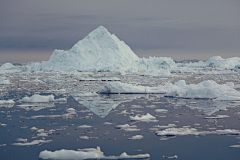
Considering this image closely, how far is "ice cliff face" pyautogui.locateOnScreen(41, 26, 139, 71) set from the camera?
58.3 metres

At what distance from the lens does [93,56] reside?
6316 cm

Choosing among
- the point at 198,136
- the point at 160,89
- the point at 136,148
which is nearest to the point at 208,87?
the point at 160,89

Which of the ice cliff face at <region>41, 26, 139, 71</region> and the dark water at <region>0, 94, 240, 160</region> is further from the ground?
the ice cliff face at <region>41, 26, 139, 71</region>

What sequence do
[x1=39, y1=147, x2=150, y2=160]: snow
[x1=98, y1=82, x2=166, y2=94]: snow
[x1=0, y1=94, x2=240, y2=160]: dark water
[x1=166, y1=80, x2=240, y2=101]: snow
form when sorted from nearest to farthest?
[x1=39, y1=147, x2=150, y2=160]: snow → [x1=0, y1=94, x2=240, y2=160]: dark water → [x1=166, y1=80, x2=240, y2=101]: snow → [x1=98, y1=82, x2=166, y2=94]: snow

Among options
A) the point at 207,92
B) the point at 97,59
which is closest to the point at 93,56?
the point at 97,59

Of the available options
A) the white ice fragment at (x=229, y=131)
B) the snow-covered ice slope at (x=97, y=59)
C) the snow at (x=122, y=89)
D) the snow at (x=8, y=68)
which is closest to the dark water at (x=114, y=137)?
the white ice fragment at (x=229, y=131)

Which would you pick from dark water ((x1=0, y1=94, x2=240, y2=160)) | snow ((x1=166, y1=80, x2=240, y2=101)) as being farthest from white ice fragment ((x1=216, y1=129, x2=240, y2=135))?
snow ((x1=166, y1=80, x2=240, y2=101))

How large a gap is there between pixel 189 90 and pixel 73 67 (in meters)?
45.6

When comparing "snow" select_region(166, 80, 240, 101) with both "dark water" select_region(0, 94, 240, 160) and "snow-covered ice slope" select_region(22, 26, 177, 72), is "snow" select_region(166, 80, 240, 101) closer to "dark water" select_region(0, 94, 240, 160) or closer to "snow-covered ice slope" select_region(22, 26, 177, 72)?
"dark water" select_region(0, 94, 240, 160)

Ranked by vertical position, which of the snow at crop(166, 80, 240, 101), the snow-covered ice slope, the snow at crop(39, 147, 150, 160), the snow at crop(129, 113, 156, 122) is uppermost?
the snow-covered ice slope

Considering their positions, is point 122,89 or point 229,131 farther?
point 122,89

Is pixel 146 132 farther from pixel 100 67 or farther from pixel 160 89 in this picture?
pixel 100 67

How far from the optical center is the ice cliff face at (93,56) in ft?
191

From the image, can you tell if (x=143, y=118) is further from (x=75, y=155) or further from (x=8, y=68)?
(x=8, y=68)
